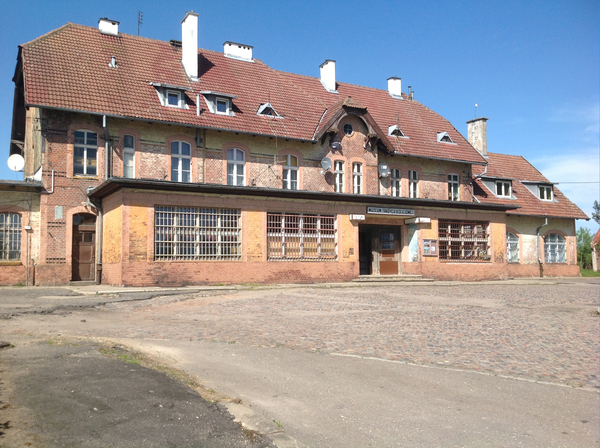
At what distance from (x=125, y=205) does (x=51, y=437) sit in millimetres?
16463

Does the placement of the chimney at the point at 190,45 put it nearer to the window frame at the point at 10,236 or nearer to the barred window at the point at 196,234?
the barred window at the point at 196,234

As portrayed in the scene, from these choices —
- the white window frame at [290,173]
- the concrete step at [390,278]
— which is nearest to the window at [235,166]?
the white window frame at [290,173]

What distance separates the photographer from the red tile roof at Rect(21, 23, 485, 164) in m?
22.9

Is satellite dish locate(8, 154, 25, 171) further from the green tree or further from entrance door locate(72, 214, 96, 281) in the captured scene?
the green tree

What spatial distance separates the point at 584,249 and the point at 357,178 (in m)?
35.4

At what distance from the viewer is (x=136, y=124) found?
23719 millimetres

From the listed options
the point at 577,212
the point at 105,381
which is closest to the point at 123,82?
the point at 105,381

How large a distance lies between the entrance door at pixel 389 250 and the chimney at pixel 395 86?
39.3ft

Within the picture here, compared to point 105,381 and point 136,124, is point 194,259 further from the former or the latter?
point 105,381

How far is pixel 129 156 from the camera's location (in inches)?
928

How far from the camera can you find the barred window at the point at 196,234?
20594 mm

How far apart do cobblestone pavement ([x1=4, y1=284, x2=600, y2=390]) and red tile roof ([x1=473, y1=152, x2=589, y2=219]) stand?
19.7 metres

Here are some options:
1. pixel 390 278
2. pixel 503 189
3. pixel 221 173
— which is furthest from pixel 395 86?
pixel 221 173

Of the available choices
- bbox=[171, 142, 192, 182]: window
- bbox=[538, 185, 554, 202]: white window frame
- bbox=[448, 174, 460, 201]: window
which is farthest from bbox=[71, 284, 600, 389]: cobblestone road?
bbox=[538, 185, 554, 202]: white window frame
